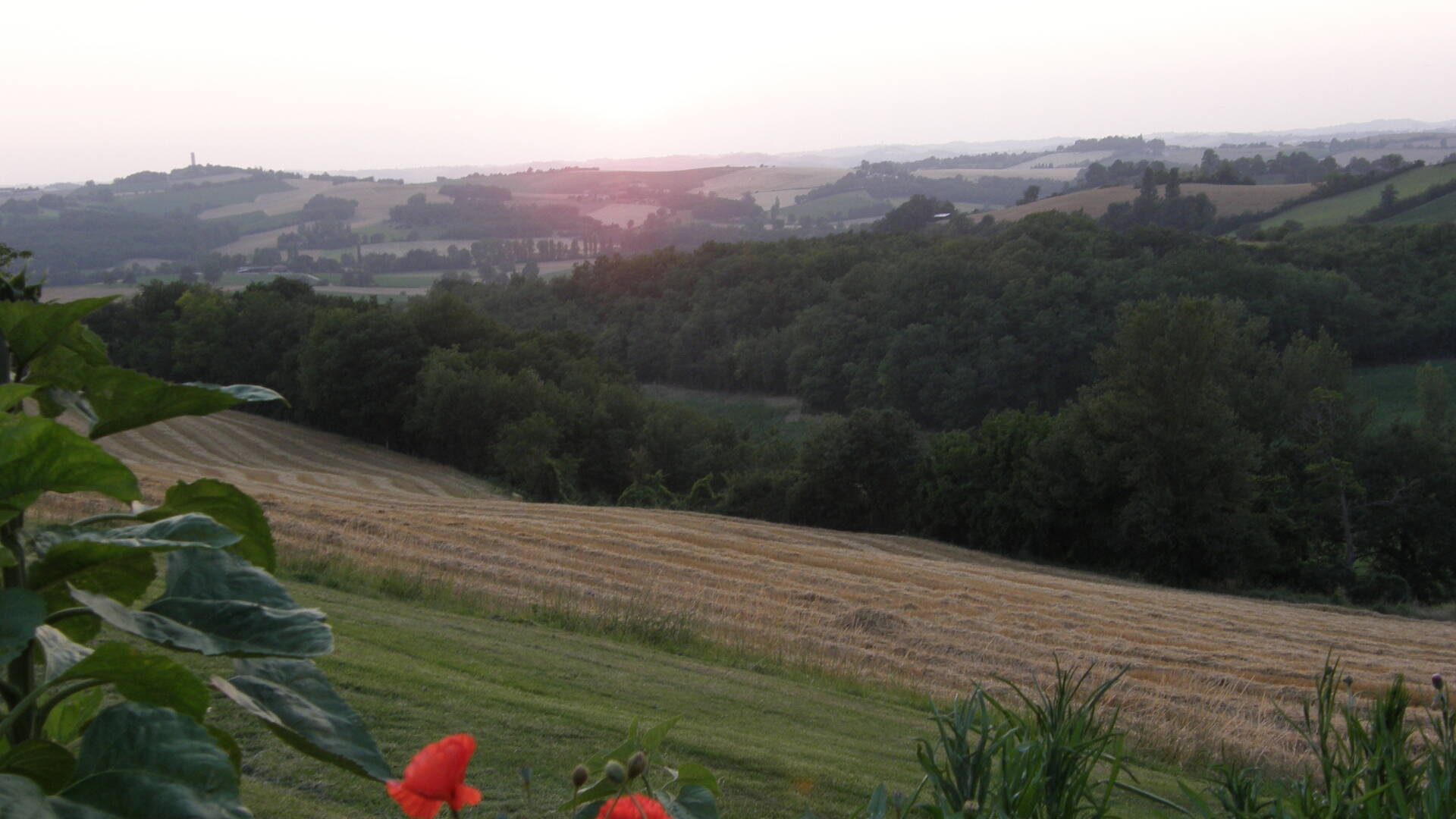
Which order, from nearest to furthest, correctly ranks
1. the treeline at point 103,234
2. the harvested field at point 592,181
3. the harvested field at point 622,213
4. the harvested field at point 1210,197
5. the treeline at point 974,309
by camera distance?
the treeline at point 974,309 → the treeline at point 103,234 → the harvested field at point 1210,197 → the harvested field at point 622,213 → the harvested field at point 592,181

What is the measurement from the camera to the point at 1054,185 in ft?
501

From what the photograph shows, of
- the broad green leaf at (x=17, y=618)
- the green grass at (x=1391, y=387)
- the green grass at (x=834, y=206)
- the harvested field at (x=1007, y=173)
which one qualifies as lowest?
the green grass at (x=1391, y=387)

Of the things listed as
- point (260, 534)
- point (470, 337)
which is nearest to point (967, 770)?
point (260, 534)

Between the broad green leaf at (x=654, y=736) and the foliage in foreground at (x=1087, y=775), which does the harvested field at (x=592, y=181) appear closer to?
the foliage in foreground at (x=1087, y=775)

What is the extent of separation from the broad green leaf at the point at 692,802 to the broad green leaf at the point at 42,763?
2.39ft

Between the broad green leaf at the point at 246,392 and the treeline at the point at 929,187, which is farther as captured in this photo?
the treeline at the point at 929,187

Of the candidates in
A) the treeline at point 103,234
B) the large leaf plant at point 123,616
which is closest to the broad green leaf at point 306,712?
the large leaf plant at point 123,616

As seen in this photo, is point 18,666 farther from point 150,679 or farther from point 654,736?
point 654,736

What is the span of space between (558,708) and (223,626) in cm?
475

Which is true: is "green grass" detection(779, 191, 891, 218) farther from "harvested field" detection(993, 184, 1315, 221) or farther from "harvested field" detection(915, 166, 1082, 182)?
"harvested field" detection(993, 184, 1315, 221)

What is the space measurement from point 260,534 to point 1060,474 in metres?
33.2

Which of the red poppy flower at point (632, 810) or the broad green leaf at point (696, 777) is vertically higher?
the red poppy flower at point (632, 810)

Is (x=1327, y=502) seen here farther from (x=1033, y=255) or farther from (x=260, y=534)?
(x=260, y=534)

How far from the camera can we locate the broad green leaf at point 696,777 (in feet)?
4.95
